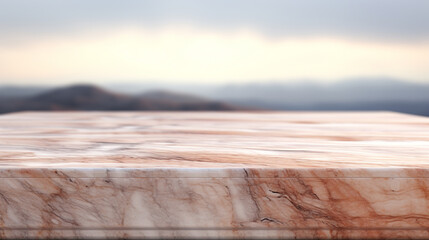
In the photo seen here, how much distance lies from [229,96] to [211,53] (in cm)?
21

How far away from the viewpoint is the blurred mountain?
224 cm

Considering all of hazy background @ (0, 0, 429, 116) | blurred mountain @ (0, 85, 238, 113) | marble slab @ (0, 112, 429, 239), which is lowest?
marble slab @ (0, 112, 429, 239)

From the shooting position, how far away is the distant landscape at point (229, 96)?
7.36 ft

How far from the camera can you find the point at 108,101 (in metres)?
2.25

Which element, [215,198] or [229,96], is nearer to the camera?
[215,198]

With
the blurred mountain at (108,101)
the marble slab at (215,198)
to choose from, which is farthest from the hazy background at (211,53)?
the marble slab at (215,198)

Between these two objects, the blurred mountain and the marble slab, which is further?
the blurred mountain

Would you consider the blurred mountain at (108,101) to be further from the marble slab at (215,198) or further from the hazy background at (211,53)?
the marble slab at (215,198)

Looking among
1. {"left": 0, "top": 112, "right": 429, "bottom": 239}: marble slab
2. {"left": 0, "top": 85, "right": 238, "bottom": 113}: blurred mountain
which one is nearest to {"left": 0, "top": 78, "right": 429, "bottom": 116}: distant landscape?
{"left": 0, "top": 85, "right": 238, "bottom": 113}: blurred mountain

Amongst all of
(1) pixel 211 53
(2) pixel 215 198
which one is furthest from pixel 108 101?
(2) pixel 215 198

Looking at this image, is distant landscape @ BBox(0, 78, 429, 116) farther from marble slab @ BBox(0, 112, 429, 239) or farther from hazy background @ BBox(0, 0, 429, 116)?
marble slab @ BBox(0, 112, 429, 239)

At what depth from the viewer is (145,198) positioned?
60 cm

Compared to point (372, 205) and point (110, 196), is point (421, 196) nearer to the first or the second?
point (372, 205)

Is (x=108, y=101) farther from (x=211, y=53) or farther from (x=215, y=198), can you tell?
(x=215, y=198)
